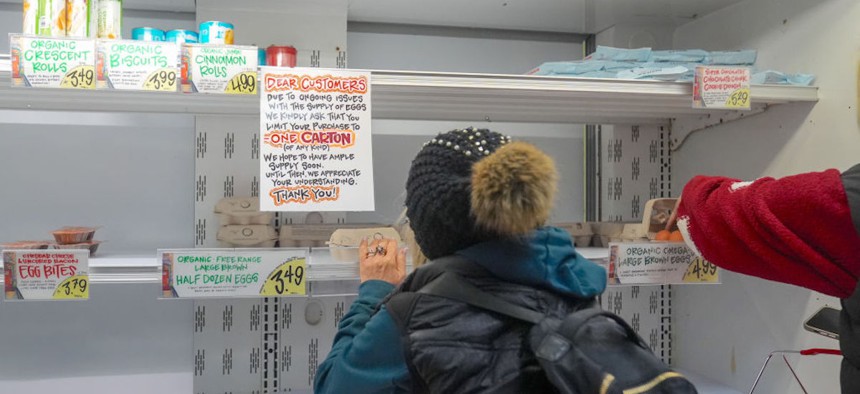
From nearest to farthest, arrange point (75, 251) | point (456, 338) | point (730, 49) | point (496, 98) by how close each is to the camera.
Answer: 1. point (456, 338)
2. point (75, 251)
3. point (496, 98)
4. point (730, 49)

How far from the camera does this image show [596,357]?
27.0 inches

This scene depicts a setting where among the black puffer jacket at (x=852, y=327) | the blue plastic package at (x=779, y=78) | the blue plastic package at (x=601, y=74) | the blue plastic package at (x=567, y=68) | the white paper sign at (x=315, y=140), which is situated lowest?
the black puffer jacket at (x=852, y=327)

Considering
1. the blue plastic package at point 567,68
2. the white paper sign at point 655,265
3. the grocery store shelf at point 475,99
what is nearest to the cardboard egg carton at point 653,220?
the white paper sign at point 655,265

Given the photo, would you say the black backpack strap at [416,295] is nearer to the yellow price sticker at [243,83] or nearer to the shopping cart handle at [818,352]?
the yellow price sticker at [243,83]

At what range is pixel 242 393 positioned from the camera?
1714mm

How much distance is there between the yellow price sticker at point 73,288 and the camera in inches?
49.1

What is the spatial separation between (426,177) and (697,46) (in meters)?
Answer: 1.36

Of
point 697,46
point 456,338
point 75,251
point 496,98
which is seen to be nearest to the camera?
point 456,338

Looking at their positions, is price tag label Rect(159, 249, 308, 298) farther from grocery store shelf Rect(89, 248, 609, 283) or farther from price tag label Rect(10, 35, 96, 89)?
price tag label Rect(10, 35, 96, 89)

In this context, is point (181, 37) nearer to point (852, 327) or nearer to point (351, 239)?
point (351, 239)

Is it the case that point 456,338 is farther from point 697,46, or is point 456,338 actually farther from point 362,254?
point 697,46

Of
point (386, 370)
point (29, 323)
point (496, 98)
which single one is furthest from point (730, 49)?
point (29, 323)

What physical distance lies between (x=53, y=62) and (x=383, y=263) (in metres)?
0.69

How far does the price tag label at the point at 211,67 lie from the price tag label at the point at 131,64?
0.04 meters
